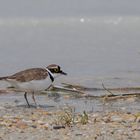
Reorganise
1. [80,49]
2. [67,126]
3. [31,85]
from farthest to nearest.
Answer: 1. [80,49]
2. [31,85]
3. [67,126]

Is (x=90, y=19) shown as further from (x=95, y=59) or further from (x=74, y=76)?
(x=74, y=76)

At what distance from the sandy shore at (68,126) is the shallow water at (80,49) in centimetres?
67

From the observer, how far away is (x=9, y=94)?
8.77m

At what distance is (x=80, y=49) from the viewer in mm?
11422

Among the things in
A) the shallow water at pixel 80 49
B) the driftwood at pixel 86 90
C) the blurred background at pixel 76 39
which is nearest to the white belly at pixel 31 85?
the shallow water at pixel 80 49

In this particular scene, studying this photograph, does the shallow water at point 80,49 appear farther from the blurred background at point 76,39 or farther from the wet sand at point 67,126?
the wet sand at point 67,126

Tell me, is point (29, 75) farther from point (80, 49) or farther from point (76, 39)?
point (76, 39)

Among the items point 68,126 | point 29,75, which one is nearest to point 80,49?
point 29,75

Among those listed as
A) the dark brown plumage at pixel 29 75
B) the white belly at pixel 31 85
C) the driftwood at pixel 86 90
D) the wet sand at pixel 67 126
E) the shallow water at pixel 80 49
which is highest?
the shallow water at pixel 80 49

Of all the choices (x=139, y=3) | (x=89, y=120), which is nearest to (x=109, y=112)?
(x=89, y=120)

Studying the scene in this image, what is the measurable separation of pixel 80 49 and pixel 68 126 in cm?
483

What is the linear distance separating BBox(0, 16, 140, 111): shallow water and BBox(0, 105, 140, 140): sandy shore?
2.20 feet

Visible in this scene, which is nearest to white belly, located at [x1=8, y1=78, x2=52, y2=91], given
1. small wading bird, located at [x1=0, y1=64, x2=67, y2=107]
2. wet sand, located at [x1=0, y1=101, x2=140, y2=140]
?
small wading bird, located at [x1=0, y1=64, x2=67, y2=107]

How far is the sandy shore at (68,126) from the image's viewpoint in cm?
628
